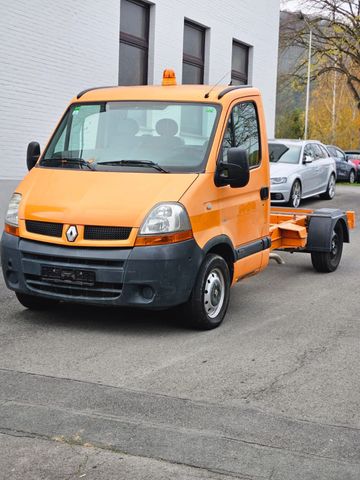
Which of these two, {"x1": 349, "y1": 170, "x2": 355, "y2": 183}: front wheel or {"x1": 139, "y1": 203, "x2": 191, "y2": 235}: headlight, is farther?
{"x1": 349, "y1": 170, "x2": 355, "y2": 183}: front wheel

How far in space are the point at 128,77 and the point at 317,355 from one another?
43.7ft

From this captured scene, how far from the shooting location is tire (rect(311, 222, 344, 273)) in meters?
10.7

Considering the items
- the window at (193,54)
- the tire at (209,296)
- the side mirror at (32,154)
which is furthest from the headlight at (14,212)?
the window at (193,54)

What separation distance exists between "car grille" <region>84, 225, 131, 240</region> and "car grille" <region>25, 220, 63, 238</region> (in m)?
0.28

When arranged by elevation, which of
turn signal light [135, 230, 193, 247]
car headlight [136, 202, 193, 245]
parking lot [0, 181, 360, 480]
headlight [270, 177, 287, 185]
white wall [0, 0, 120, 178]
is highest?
white wall [0, 0, 120, 178]

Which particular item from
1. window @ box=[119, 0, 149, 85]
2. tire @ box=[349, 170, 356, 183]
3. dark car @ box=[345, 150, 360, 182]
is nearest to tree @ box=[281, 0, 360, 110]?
dark car @ box=[345, 150, 360, 182]

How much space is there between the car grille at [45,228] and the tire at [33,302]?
835 millimetres

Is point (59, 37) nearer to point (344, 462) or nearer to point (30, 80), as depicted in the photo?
point (30, 80)

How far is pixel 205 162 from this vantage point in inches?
294

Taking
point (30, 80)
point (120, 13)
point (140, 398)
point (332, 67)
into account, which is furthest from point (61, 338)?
point (332, 67)

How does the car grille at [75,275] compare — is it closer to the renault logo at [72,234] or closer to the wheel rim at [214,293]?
the renault logo at [72,234]

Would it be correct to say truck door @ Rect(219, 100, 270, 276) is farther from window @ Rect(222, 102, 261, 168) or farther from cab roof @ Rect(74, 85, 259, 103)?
cab roof @ Rect(74, 85, 259, 103)

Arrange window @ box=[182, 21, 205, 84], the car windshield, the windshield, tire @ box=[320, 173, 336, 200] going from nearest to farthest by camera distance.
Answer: the windshield, the car windshield, window @ box=[182, 21, 205, 84], tire @ box=[320, 173, 336, 200]

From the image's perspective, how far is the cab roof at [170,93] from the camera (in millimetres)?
8008
